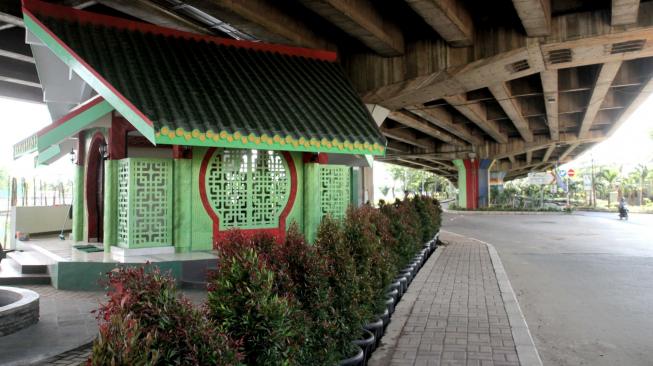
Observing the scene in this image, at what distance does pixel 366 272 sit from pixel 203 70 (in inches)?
244

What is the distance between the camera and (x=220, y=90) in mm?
9422

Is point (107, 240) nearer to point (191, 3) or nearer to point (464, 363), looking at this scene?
point (191, 3)

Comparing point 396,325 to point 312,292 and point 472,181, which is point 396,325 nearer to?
point 312,292

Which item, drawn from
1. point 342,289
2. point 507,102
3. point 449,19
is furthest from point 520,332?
point 507,102

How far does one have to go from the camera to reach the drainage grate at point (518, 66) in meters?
13.2

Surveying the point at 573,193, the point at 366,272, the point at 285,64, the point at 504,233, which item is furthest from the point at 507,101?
the point at 573,193

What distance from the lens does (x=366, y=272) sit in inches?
208

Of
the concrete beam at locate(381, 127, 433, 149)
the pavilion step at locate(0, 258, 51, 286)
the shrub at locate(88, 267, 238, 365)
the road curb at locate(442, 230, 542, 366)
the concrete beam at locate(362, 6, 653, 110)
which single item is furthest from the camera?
the concrete beam at locate(381, 127, 433, 149)

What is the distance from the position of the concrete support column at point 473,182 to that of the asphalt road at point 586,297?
2577 centimetres

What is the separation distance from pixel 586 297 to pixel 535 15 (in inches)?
226

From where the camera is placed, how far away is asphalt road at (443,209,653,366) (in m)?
5.76

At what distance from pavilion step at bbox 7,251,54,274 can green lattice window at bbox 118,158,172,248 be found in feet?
4.53

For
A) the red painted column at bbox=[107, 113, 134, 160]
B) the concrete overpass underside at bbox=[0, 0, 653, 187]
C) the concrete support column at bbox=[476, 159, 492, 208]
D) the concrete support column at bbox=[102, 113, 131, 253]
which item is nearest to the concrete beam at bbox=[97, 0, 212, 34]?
the concrete overpass underside at bbox=[0, 0, 653, 187]

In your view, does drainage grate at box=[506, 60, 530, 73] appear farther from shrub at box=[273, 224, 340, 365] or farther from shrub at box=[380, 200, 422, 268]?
shrub at box=[273, 224, 340, 365]
